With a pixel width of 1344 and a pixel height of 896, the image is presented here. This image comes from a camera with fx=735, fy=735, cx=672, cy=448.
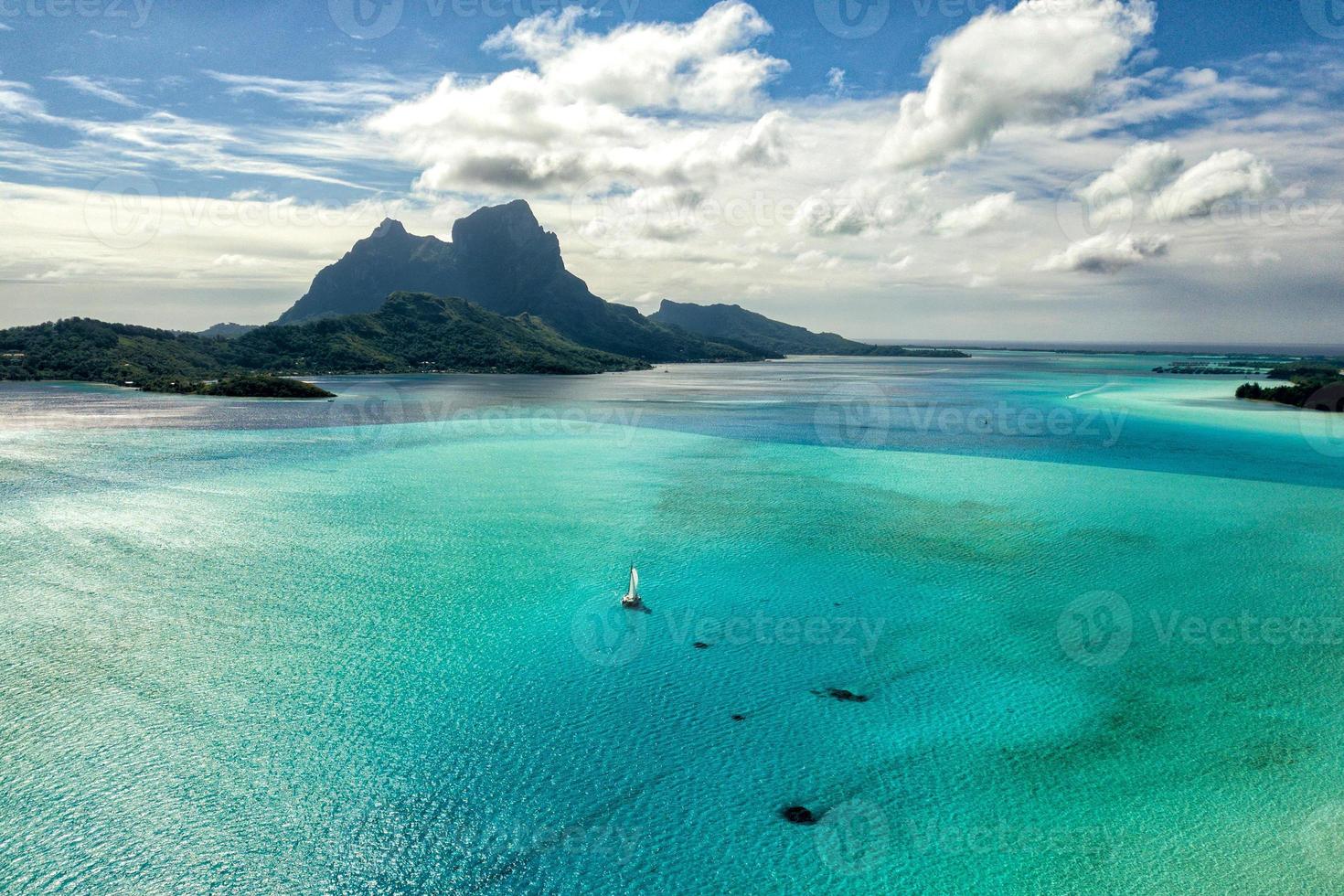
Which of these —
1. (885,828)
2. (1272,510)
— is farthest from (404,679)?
(1272,510)

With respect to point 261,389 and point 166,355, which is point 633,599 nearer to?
point 261,389

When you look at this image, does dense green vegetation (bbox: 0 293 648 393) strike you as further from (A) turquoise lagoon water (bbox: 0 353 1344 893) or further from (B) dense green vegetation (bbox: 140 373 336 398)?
(A) turquoise lagoon water (bbox: 0 353 1344 893)

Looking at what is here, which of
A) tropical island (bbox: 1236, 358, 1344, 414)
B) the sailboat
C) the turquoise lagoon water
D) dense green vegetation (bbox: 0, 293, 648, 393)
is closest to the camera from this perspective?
the turquoise lagoon water

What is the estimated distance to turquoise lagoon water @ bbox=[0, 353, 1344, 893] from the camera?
14562 millimetres

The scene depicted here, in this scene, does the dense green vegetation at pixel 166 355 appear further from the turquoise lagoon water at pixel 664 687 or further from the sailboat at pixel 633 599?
the sailboat at pixel 633 599

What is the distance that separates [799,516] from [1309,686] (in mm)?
24192

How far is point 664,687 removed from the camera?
21703 millimetres

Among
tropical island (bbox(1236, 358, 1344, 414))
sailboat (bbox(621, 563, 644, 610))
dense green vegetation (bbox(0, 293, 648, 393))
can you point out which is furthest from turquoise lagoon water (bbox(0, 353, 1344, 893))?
dense green vegetation (bbox(0, 293, 648, 393))

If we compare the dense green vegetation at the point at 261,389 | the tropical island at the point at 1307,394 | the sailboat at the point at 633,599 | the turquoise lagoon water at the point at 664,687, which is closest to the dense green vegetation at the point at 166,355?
the dense green vegetation at the point at 261,389

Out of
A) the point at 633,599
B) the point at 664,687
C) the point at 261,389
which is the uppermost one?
the point at 261,389

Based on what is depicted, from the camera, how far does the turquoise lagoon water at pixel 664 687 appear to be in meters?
14.6

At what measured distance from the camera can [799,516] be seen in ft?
141

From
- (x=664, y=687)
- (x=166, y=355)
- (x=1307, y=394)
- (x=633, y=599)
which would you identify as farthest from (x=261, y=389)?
(x=1307, y=394)

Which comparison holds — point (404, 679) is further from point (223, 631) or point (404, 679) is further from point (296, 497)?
point (296, 497)
